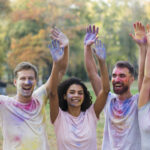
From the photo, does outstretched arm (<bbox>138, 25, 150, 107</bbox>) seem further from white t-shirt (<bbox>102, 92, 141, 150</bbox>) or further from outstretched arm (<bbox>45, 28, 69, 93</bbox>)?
outstretched arm (<bbox>45, 28, 69, 93</bbox>)

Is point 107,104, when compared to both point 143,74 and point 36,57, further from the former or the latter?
point 36,57

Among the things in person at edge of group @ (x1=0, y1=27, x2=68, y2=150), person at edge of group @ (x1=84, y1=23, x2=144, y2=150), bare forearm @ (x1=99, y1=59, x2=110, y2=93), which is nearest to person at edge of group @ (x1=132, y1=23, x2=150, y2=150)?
person at edge of group @ (x1=84, y1=23, x2=144, y2=150)

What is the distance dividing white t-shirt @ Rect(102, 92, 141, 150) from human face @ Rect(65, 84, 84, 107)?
348 mm

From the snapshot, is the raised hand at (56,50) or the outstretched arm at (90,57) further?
the outstretched arm at (90,57)

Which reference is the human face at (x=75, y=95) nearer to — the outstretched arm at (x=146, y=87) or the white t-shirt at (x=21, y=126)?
the white t-shirt at (x=21, y=126)

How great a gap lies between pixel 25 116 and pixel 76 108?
647 millimetres

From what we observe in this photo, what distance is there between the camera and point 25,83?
320 cm

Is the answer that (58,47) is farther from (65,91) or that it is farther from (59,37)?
(65,91)

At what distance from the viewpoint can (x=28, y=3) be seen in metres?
27.0

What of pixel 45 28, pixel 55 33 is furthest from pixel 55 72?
pixel 45 28

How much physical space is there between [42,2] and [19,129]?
2518cm

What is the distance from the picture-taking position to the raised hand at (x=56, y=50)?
3222 mm

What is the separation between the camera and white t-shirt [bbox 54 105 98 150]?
3148mm

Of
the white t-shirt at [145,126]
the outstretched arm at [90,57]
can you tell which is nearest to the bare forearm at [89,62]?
the outstretched arm at [90,57]
